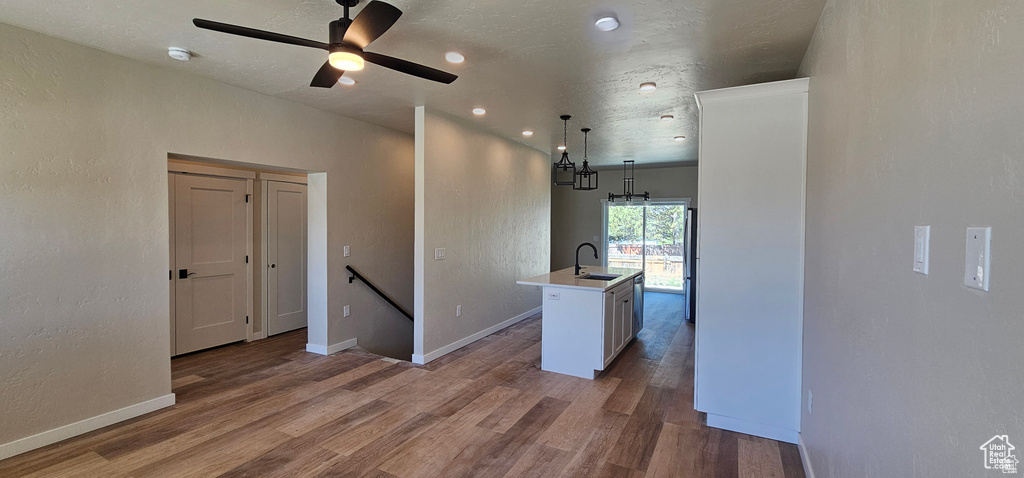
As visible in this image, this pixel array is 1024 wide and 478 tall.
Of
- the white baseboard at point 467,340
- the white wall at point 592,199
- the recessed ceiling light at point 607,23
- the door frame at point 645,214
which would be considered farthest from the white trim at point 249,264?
the door frame at point 645,214

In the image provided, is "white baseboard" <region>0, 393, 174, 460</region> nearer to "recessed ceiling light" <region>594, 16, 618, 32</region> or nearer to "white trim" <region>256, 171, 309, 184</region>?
"white trim" <region>256, 171, 309, 184</region>

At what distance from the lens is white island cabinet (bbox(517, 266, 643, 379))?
3904mm

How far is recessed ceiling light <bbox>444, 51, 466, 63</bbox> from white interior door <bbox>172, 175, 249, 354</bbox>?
11.3ft

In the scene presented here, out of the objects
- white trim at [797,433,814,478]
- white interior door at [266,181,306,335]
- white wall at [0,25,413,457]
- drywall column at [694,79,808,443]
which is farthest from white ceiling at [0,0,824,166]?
white trim at [797,433,814,478]

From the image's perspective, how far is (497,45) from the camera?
9.07 ft

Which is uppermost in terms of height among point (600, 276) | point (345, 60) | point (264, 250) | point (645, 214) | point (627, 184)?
point (627, 184)

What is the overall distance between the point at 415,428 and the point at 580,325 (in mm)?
1736

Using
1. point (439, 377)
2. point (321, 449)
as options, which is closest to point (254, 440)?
point (321, 449)

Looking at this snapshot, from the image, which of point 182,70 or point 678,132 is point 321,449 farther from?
point 678,132

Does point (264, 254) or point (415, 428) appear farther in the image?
point (264, 254)

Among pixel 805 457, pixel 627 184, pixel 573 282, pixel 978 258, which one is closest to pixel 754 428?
pixel 805 457

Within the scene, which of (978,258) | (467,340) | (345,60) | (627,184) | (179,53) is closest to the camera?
(978,258)

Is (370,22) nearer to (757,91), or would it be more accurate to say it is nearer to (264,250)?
(757,91)

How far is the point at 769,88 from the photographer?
2623 mm
